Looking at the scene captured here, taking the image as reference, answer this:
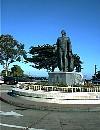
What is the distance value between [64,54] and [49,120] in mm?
10992

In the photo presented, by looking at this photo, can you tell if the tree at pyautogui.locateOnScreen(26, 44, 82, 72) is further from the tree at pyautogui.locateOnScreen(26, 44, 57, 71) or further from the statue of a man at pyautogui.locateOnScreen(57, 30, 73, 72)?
the statue of a man at pyautogui.locateOnScreen(57, 30, 73, 72)

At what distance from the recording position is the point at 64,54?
71.8 ft

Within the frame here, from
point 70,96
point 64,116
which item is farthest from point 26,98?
point 64,116

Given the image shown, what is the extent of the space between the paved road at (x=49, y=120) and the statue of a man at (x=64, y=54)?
27.3ft

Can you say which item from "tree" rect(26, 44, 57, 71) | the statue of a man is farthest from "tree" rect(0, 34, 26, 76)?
the statue of a man

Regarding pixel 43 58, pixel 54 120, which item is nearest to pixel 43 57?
pixel 43 58

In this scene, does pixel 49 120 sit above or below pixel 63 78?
below

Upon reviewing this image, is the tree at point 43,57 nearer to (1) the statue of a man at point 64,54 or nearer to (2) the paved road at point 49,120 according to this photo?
(1) the statue of a man at point 64,54

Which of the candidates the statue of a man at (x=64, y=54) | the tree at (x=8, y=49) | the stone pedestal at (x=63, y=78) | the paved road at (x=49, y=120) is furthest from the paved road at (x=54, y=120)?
the tree at (x=8, y=49)

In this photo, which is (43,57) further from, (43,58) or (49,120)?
(49,120)

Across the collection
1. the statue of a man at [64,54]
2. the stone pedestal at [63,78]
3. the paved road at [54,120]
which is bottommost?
the paved road at [54,120]

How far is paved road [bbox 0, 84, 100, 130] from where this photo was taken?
32.8ft

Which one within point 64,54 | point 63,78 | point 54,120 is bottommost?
point 54,120

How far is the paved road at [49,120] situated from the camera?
32.8ft
